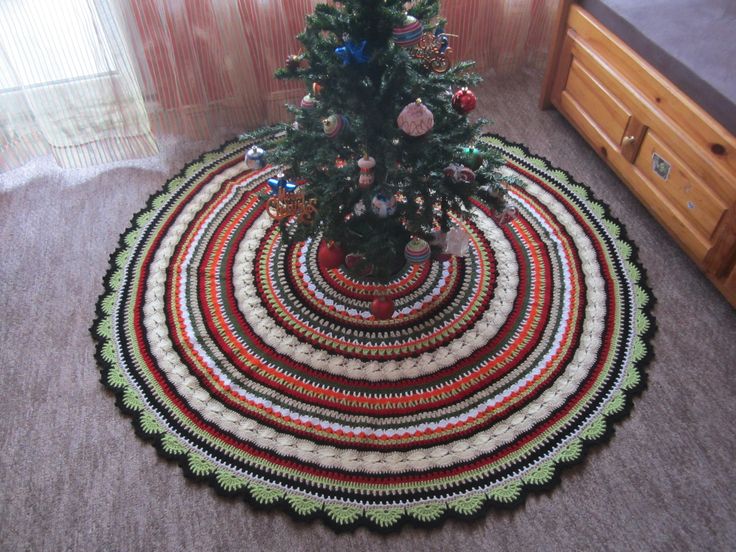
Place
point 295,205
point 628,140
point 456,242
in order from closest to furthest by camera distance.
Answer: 1. point 295,205
2. point 456,242
3. point 628,140

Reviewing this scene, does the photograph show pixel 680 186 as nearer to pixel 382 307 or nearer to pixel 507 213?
pixel 507 213

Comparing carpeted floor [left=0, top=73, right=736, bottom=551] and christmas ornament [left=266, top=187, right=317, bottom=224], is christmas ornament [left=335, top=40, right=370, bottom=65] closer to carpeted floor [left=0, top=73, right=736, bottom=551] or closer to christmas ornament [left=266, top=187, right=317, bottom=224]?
christmas ornament [left=266, top=187, right=317, bottom=224]

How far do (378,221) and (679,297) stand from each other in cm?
88

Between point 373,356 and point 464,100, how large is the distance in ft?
2.22

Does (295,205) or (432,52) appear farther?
(295,205)

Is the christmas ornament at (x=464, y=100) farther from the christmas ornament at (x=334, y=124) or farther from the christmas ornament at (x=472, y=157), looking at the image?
the christmas ornament at (x=334, y=124)

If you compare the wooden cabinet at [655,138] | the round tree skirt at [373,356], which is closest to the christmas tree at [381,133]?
the round tree skirt at [373,356]

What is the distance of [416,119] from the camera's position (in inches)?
50.0

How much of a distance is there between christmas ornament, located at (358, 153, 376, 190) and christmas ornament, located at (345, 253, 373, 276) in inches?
11.4

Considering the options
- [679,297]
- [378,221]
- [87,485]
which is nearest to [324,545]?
[87,485]

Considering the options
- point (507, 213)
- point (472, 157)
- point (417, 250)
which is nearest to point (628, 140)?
point (507, 213)

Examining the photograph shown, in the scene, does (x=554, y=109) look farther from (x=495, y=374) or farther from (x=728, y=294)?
(x=495, y=374)

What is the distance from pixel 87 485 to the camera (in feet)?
4.47

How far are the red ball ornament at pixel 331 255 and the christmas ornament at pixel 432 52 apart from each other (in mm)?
525
